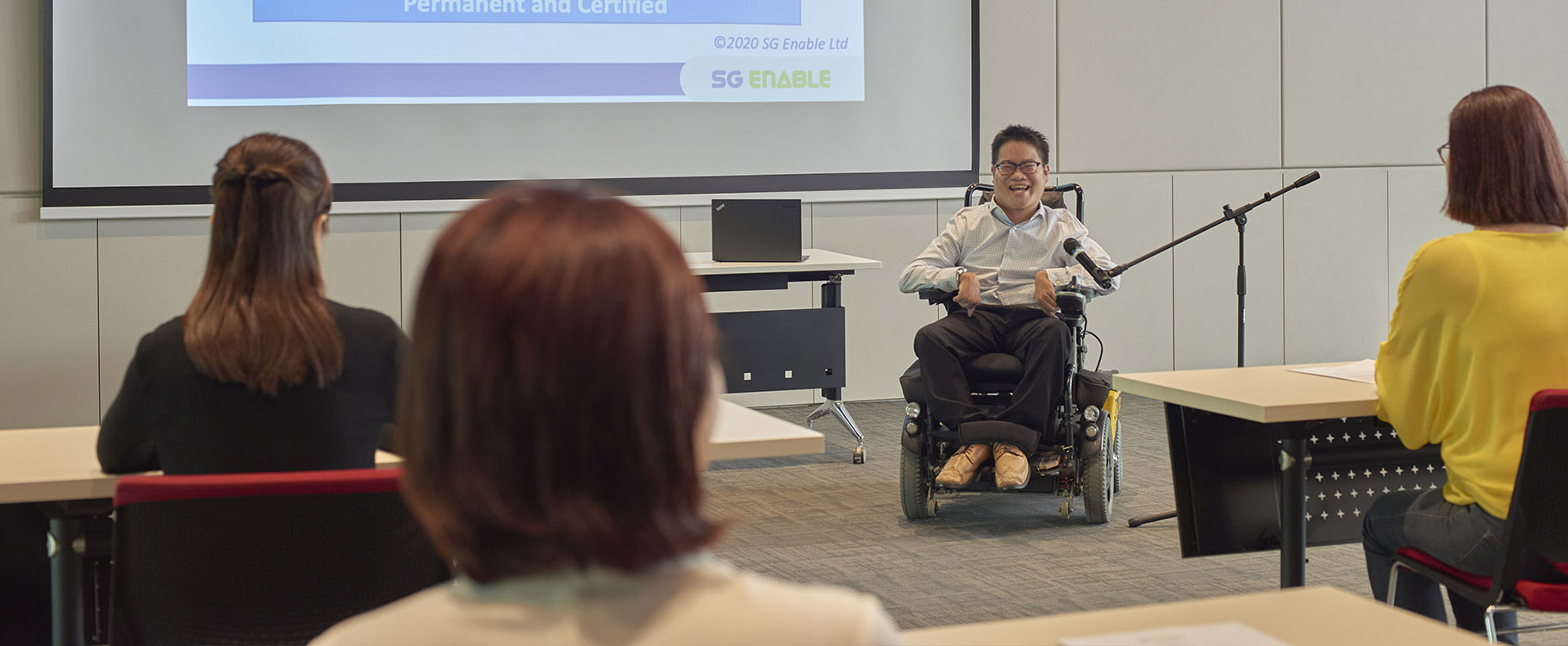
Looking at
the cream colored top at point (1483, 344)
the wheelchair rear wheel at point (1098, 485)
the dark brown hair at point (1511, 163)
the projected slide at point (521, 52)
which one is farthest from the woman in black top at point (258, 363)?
the projected slide at point (521, 52)

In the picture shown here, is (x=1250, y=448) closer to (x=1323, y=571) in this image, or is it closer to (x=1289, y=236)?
(x=1323, y=571)

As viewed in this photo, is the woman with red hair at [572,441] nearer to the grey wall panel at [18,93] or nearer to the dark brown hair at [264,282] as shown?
the dark brown hair at [264,282]

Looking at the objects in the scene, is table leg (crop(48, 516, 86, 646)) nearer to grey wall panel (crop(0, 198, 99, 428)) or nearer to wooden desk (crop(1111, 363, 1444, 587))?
wooden desk (crop(1111, 363, 1444, 587))

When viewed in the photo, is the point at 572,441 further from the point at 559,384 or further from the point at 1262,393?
the point at 1262,393

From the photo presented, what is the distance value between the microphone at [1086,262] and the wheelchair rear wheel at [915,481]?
77 cm

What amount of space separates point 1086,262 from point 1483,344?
1.90 meters

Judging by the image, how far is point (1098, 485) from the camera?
13.7 ft

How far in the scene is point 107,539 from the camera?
Result: 82.9 inches

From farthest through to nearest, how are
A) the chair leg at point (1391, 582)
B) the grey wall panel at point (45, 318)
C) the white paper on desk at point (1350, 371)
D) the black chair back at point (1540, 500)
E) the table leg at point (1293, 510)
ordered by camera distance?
the grey wall panel at point (45, 318) → the white paper on desk at point (1350, 371) → the table leg at point (1293, 510) → the chair leg at point (1391, 582) → the black chair back at point (1540, 500)

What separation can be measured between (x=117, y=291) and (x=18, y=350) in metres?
0.45

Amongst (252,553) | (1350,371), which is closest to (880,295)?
(1350,371)

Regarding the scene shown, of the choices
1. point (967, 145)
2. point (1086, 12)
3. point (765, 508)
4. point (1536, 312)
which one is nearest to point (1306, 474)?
point (1536, 312)

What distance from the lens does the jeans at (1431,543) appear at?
2.16m

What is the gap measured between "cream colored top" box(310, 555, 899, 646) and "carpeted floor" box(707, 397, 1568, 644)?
2.27 meters
